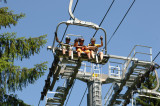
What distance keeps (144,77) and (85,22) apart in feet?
11.0

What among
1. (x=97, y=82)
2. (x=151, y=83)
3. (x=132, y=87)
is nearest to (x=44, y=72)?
(x=97, y=82)

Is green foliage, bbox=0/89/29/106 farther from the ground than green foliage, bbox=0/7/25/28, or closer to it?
closer to it

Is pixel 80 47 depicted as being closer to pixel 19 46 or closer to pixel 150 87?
pixel 19 46

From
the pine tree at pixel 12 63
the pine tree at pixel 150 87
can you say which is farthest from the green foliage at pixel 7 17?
the pine tree at pixel 150 87

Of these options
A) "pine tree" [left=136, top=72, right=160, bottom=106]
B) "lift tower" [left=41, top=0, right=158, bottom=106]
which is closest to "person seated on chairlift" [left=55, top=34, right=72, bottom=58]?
"lift tower" [left=41, top=0, right=158, bottom=106]

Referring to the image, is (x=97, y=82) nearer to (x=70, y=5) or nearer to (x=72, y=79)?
(x=72, y=79)

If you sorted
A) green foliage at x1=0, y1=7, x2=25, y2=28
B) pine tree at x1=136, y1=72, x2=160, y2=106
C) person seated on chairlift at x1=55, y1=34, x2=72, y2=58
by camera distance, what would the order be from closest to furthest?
1. person seated on chairlift at x1=55, y1=34, x2=72, y2=58
2. green foliage at x1=0, y1=7, x2=25, y2=28
3. pine tree at x1=136, y1=72, x2=160, y2=106

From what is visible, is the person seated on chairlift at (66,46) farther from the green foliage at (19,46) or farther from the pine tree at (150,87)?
the pine tree at (150,87)

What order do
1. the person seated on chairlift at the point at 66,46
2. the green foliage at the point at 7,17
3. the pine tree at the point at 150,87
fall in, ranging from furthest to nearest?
the pine tree at the point at 150,87
the green foliage at the point at 7,17
the person seated on chairlift at the point at 66,46

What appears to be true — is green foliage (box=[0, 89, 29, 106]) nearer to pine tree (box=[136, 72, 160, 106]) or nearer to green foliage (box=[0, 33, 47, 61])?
green foliage (box=[0, 33, 47, 61])

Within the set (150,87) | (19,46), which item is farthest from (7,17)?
(150,87)

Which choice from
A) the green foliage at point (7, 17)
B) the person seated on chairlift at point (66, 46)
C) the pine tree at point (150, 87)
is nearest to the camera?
the person seated on chairlift at point (66, 46)

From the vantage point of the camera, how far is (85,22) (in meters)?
14.0

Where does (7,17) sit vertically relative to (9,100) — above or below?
above
